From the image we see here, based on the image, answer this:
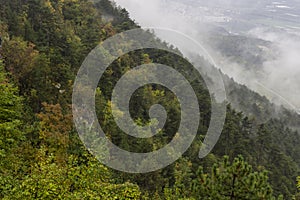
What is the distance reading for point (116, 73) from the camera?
6912 cm

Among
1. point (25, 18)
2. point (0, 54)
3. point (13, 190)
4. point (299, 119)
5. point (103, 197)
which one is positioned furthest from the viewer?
point (299, 119)

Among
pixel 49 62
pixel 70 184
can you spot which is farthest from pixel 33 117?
pixel 70 184

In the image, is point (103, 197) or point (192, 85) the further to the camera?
point (192, 85)

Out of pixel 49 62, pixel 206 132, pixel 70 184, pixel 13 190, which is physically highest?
pixel 206 132

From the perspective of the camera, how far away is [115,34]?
83938 mm

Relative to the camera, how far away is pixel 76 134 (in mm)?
33531

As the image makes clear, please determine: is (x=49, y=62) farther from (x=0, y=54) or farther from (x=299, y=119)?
(x=299, y=119)

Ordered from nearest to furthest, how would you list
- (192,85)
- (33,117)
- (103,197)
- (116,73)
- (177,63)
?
1. (103,197)
2. (33,117)
3. (116,73)
4. (192,85)
5. (177,63)

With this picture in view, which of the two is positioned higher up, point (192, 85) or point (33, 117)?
point (192, 85)

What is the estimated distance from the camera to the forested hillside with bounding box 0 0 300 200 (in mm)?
17688

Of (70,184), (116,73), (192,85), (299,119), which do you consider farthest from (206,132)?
(299,119)

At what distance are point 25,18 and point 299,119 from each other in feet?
448

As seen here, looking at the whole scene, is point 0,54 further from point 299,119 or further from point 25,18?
point 299,119

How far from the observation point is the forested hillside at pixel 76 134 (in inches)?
696
